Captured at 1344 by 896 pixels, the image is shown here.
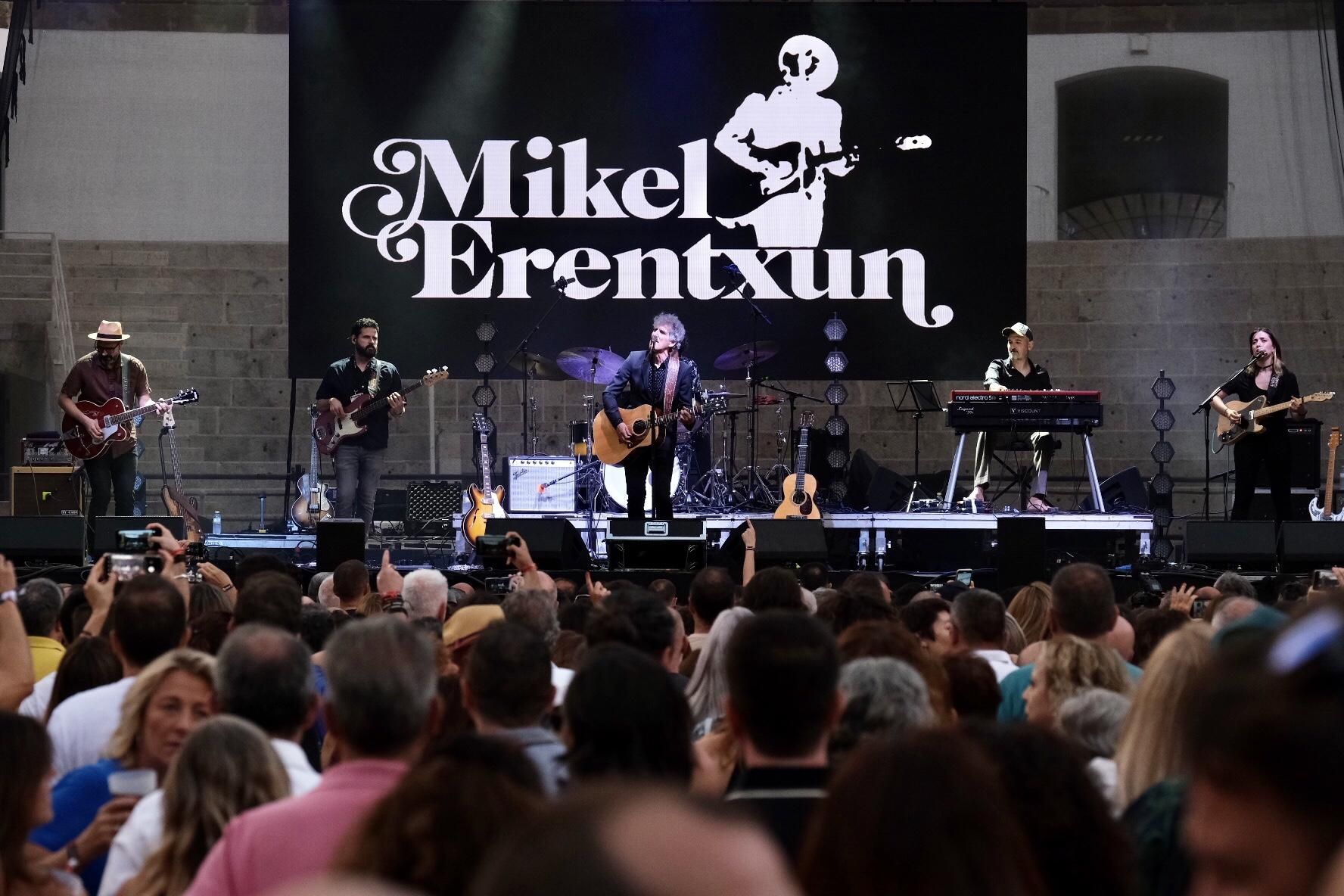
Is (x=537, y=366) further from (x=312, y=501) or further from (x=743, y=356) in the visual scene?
(x=312, y=501)

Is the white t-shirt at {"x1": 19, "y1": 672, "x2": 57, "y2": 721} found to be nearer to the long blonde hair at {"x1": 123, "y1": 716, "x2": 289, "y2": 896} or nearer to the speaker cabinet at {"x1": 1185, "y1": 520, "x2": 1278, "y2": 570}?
the long blonde hair at {"x1": 123, "y1": 716, "x2": 289, "y2": 896}

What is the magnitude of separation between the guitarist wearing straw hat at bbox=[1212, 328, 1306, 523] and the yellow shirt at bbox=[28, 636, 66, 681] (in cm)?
989

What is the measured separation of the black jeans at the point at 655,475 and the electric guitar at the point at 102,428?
3.54 m

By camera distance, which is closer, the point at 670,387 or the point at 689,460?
the point at 670,387

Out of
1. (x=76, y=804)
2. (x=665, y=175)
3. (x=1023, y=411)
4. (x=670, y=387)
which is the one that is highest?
(x=665, y=175)

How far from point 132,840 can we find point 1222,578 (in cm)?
609

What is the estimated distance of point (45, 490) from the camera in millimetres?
14016

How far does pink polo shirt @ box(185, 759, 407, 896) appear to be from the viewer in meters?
2.48

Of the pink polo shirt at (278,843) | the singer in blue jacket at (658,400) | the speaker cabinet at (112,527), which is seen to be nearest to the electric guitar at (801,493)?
the singer in blue jacket at (658,400)

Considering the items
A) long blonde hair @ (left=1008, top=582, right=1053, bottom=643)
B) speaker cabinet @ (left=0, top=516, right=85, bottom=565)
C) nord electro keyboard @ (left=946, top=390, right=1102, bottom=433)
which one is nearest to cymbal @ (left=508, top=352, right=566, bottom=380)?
nord electro keyboard @ (left=946, top=390, right=1102, bottom=433)

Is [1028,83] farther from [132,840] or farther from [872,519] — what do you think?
[132,840]

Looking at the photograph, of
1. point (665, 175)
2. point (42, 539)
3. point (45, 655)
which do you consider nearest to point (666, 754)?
point (45, 655)

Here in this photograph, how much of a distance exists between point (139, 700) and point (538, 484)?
11.5m

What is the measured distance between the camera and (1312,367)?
18.1 metres
